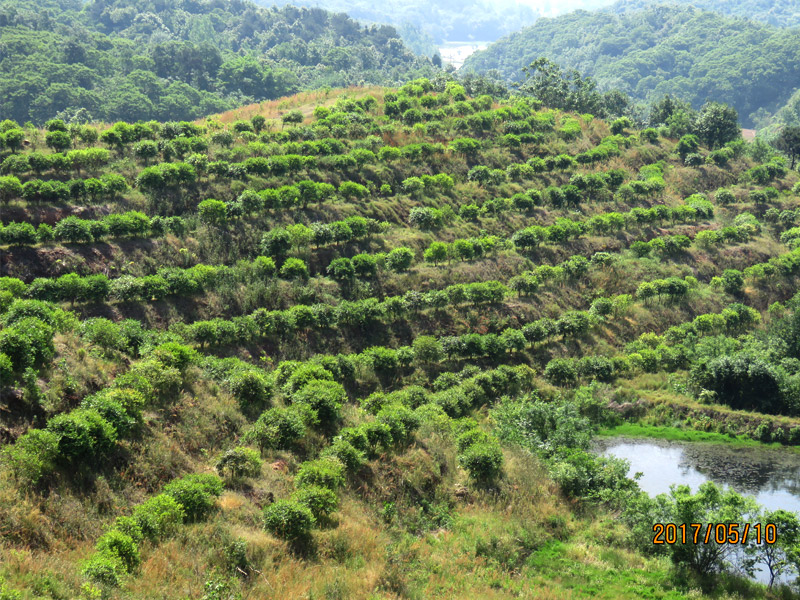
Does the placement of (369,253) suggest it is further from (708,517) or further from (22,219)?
(708,517)

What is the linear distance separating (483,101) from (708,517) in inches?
2276

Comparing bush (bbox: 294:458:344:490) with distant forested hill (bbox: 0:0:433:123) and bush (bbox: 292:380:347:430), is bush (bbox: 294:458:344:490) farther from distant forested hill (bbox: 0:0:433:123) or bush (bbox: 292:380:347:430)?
distant forested hill (bbox: 0:0:433:123)

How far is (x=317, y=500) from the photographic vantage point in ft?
54.3

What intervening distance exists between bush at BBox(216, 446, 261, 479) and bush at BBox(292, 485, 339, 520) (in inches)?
77.0

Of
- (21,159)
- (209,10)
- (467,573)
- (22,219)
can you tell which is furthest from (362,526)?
(209,10)

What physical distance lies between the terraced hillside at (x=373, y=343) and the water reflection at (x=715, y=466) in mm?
2157

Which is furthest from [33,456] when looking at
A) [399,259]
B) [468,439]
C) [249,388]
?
[399,259]

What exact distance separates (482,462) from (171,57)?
108822mm

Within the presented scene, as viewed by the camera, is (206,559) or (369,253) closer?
(206,559)

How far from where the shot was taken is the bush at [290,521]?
615 inches

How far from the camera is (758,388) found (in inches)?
1368

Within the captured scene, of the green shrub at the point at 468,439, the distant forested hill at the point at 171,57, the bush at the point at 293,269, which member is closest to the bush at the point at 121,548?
the green shrub at the point at 468,439

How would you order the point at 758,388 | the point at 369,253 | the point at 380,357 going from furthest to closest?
1. the point at 369,253
2. the point at 758,388
3. the point at 380,357

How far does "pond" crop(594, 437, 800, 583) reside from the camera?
27.7 m
